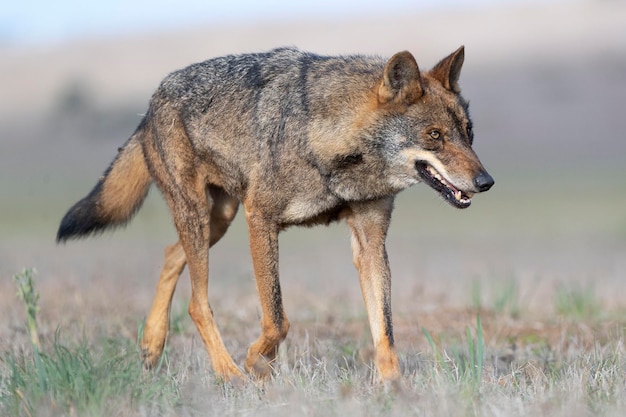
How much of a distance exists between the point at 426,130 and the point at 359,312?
3528mm

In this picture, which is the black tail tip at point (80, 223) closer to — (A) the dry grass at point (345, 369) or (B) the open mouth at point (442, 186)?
(A) the dry grass at point (345, 369)

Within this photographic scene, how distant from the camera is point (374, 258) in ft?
23.1

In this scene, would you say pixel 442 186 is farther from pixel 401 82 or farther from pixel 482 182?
pixel 401 82

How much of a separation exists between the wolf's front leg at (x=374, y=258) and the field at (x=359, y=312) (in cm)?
28

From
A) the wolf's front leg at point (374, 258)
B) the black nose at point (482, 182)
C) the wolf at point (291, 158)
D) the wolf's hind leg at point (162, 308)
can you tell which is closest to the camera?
the black nose at point (482, 182)

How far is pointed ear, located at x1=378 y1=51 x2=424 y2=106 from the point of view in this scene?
654 centimetres

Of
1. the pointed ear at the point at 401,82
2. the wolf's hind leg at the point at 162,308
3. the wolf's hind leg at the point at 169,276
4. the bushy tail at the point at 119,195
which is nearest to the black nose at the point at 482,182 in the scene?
the pointed ear at the point at 401,82

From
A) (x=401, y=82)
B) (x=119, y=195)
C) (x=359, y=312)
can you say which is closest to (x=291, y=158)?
(x=401, y=82)

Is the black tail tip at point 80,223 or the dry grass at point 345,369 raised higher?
the black tail tip at point 80,223

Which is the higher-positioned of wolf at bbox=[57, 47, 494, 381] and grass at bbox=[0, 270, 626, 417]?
wolf at bbox=[57, 47, 494, 381]

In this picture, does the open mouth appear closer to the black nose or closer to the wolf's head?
the wolf's head

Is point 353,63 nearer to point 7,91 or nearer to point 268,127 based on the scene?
point 268,127

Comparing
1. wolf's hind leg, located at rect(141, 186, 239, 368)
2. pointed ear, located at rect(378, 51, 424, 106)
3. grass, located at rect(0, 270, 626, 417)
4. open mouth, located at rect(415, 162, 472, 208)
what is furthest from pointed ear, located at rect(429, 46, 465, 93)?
wolf's hind leg, located at rect(141, 186, 239, 368)

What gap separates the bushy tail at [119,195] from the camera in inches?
325
